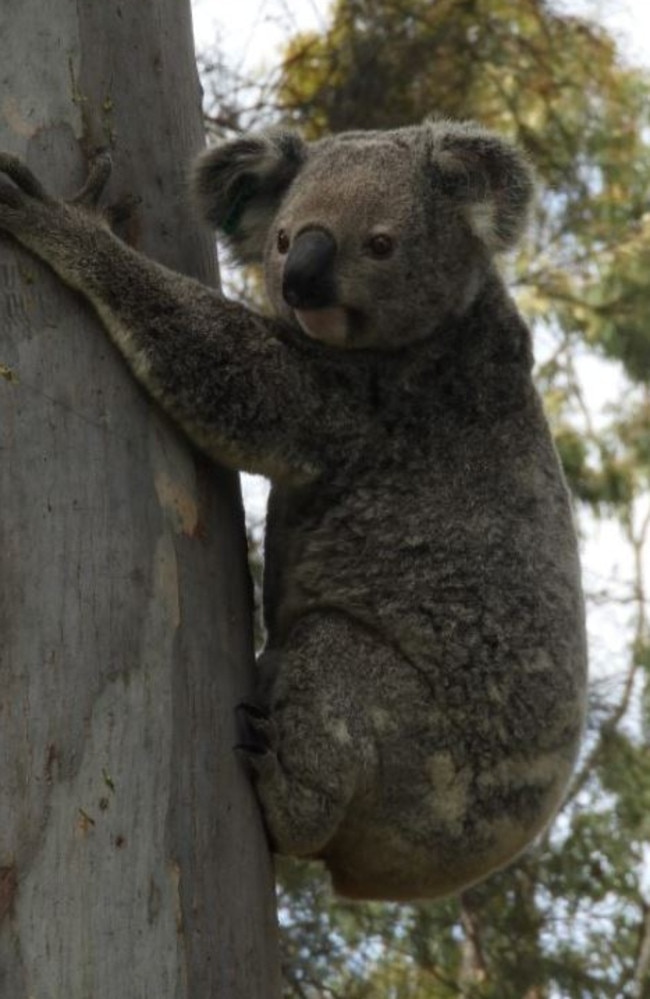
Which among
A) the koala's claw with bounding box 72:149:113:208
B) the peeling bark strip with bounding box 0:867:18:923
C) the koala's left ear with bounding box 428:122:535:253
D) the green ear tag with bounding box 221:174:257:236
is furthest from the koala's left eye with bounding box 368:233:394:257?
the peeling bark strip with bounding box 0:867:18:923

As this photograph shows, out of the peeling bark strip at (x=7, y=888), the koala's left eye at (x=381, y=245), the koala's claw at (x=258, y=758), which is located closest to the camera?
the peeling bark strip at (x=7, y=888)

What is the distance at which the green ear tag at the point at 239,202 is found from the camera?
171 inches

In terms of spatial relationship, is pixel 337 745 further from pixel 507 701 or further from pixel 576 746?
pixel 576 746

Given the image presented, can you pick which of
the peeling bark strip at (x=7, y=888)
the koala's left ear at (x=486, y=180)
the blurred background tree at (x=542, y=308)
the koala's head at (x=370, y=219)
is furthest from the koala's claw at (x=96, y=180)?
the blurred background tree at (x=542, y=308)

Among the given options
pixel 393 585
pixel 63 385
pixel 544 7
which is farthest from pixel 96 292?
pixel 544 7

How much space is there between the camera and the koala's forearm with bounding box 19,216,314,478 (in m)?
3.46

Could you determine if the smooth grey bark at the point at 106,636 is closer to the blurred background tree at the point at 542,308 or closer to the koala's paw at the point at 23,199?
the koala's paw at the point at 23,199

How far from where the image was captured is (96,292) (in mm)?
3441

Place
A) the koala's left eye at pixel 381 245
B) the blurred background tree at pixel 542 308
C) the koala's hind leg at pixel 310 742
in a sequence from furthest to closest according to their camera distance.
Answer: the blurred background tree at pixel 542 308 < the koala's left eye at pixel 381 245 < the koala's hind leg at pixel 310 742

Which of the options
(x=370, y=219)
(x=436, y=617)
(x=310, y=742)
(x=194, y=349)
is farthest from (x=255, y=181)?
(x=310, y=742)

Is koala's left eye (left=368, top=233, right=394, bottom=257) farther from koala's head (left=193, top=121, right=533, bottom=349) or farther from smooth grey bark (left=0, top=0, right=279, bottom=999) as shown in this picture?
smooth grey bark (left=0, top=0, right=279, bottom=999)

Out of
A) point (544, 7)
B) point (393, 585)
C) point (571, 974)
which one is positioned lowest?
point (571, 974)

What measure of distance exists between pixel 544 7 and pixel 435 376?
196 inches

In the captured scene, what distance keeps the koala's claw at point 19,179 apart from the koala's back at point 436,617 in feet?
3.37
